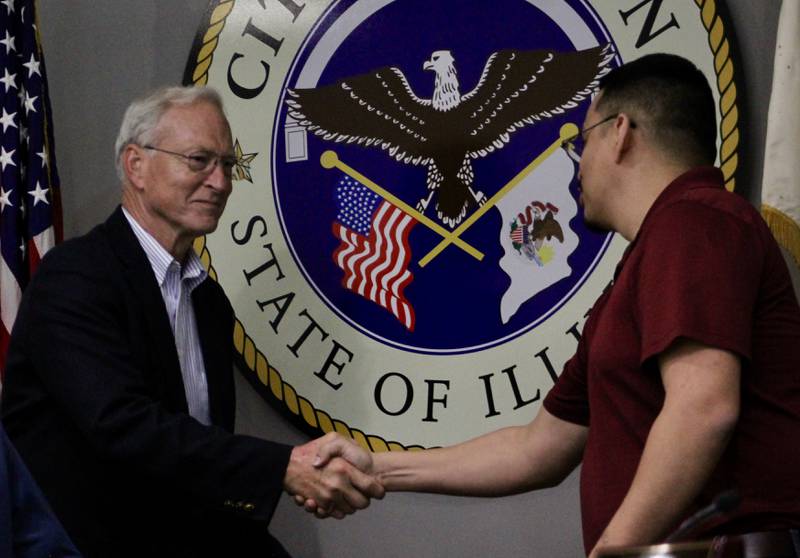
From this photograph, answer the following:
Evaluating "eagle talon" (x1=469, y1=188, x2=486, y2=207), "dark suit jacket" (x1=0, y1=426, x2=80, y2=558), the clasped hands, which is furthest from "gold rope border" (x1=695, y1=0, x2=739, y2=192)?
"dark suit jacket" (x1=0, y1=426, x2=80, y2=558)

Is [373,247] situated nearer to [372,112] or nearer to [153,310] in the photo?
[372,112]

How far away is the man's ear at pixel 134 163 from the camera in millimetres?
3320

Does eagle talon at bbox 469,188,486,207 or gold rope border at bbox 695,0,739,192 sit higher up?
gold rope border at bbox 695,0,739,192

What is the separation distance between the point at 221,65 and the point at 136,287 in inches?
40.5

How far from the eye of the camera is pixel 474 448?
3.04 m

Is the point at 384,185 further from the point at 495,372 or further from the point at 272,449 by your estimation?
the point at 272,449

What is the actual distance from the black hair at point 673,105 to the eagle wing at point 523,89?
1088 millimetres

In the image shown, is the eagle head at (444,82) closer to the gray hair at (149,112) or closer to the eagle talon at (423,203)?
the eagle talon at (423,203)

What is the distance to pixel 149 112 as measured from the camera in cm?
335

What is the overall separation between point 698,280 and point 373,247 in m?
1.69

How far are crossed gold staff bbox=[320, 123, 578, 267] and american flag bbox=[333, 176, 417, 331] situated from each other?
0.02 meters

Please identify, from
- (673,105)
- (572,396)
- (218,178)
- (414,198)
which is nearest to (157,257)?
(218,178)

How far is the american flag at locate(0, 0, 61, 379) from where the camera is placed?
11.9 feet

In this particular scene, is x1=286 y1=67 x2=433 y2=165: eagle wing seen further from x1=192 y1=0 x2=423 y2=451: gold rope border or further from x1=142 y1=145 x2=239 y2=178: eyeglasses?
x1=142 y1=145 x2=239 y2=178: eyeglasses
